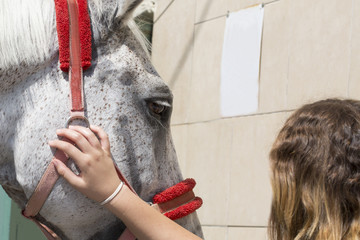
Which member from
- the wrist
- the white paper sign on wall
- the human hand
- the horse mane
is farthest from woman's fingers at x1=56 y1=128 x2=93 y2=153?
the white paper sign on wall

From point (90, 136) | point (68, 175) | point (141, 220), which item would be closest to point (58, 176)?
point (68, 175)

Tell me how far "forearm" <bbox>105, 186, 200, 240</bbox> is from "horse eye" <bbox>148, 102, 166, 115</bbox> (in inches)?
12.0

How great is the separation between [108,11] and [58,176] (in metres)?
0.50

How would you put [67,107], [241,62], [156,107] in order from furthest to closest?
[241,62], [156,107], [67,107]

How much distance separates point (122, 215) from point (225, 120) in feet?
7.36

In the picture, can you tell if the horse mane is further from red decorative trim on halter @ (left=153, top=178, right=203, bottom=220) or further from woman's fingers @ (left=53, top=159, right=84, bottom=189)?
red decorative trim on halter @ (left=153, top=178, right=203, bottom=220)

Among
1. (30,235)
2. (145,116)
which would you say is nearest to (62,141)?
(145,116)

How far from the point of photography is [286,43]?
354cm

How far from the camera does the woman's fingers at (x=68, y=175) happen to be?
1.74 m

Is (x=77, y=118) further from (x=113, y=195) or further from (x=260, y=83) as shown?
(x=260, y=83)

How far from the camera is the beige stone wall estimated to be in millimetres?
3254

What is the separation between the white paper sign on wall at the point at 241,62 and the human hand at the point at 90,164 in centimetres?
204

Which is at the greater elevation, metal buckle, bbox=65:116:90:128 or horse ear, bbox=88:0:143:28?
horse ear, bbox=88:0:143:28

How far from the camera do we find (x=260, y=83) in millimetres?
3654
